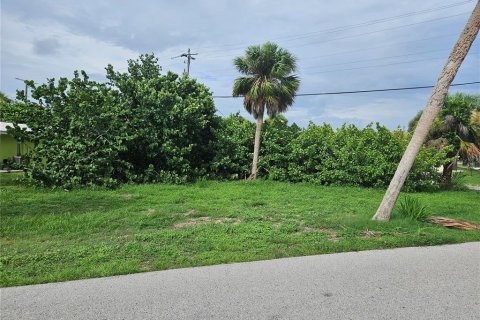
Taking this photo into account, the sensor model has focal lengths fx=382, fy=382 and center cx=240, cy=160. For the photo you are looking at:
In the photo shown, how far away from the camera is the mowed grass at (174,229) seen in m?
4.97

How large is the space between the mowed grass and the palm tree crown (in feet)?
14.5

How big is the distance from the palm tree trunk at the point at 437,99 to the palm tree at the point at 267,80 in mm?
7065

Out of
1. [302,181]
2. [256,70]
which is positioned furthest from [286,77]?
[302,181]

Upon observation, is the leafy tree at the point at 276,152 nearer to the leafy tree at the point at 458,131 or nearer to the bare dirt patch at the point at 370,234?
the leafy tree at the point at 458,131

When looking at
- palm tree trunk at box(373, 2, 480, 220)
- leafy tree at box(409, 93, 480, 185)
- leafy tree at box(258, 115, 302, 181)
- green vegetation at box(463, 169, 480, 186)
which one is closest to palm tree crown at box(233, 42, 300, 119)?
leafy tree at box(258, 115, 302, 181)

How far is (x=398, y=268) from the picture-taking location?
4.92 m

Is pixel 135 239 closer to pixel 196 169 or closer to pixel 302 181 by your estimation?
pixel 196 169

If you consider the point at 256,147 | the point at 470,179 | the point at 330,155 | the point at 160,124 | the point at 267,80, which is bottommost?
the point at 470,179

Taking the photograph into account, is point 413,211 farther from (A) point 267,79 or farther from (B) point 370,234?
(A) point 267,79

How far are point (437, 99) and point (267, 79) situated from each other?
7.62 metres

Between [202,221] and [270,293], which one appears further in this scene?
[202,221]

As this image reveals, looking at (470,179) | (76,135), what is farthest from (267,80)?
(470,179)

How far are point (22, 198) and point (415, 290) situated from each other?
906 centimetres

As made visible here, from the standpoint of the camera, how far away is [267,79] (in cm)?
1445
